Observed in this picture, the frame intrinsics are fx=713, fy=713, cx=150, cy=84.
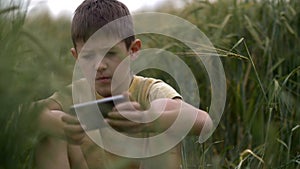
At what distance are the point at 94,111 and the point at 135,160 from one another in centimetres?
12

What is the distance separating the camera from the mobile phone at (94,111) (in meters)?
1.05

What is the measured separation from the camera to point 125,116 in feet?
3.42

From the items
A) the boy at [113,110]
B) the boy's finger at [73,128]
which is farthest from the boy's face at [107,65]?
the boy's finger at [73,128]

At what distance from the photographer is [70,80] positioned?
0.93m

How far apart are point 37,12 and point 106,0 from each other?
1.04m

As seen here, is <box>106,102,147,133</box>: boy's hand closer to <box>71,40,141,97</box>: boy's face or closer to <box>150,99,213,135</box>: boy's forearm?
<box>150,99,213,135</box>: boy's forearm

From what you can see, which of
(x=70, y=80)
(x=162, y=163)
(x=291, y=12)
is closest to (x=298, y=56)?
(x=291, y=12)

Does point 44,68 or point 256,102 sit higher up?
point 44,68

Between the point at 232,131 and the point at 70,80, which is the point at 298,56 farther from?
the point at 70,80

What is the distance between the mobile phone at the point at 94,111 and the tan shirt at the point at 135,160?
0.11ft

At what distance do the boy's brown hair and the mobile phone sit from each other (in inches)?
34.6

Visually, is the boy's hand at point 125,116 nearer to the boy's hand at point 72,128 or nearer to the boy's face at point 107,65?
the boy's hand at point 72,128

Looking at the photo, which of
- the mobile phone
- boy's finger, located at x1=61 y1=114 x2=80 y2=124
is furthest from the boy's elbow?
boy's finger, located at x1=61 y1=114 x2=80 y2=124

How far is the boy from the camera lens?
102cm
